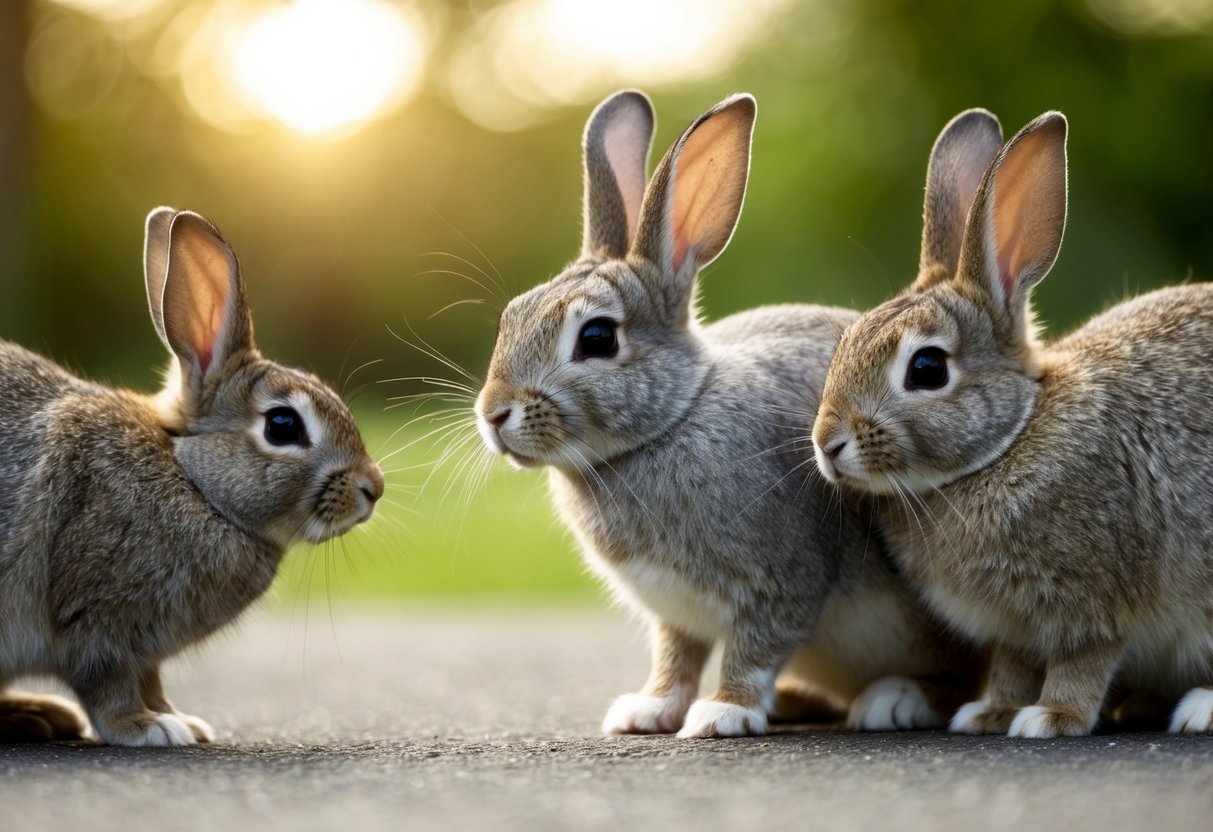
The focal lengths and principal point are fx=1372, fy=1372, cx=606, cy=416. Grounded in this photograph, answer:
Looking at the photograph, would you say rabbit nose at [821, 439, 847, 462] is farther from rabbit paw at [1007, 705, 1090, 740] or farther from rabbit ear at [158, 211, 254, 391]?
rabbit ear at [158, 211, 254, 391]

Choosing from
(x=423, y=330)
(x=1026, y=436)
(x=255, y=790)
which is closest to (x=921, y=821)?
(x=255, y=790)

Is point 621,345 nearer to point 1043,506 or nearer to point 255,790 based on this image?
point 1043,506

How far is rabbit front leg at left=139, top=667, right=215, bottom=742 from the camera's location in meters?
3.72

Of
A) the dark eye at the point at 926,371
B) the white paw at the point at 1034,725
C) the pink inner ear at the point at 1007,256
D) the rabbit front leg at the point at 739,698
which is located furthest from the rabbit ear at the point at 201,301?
the white paw at the point at 1034,725

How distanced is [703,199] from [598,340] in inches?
23.0

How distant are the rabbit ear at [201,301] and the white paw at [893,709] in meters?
2.05

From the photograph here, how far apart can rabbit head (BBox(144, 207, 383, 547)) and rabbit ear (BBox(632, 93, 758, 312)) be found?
104 cm

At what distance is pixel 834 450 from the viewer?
3566mm

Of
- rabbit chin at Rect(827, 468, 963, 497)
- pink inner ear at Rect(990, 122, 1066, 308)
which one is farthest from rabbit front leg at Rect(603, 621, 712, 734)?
pink inner ear at Rect(990, 122, 1066, 308)

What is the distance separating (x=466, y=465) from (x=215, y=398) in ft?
2.42

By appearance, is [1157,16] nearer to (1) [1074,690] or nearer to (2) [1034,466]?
(2) [1034,466]

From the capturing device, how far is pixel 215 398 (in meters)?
3.88

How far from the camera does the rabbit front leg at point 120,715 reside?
3525mm

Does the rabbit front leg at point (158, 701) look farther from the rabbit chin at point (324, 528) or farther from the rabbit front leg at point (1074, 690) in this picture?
the rabbit front leg at point (1074, 690)
